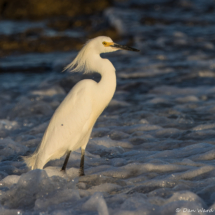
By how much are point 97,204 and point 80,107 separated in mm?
1037

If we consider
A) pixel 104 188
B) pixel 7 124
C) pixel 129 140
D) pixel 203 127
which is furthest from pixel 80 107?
pixel 7 124

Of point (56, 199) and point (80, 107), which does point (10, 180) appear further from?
point (80, 107)

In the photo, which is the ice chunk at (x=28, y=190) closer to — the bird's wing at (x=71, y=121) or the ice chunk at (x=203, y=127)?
the bird's wing at (x=71, y=121)

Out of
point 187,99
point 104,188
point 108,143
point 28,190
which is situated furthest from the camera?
point 187,99

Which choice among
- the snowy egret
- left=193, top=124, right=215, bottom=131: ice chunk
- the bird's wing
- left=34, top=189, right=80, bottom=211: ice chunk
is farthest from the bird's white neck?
left=193, top=124, right=215, bottom=131: ice chunk

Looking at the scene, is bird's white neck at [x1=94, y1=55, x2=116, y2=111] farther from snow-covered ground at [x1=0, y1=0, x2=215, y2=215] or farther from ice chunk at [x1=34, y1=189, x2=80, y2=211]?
ice chunk at [x1=34, y1=189, x2=80, y2=211]

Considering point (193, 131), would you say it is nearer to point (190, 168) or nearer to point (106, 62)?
point (190, 168)

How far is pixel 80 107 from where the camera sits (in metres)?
3.69

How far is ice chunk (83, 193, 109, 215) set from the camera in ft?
9.96

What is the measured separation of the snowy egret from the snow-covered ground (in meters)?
0.30

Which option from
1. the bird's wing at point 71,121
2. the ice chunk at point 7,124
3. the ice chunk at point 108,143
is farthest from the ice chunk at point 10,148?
the bird's wing at point 71,121

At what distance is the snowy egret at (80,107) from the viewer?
3.69 m

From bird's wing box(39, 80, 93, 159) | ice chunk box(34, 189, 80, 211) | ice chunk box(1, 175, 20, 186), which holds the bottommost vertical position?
ice chunk box(1, 175, 20, 186)

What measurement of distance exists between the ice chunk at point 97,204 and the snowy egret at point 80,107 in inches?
28.5
